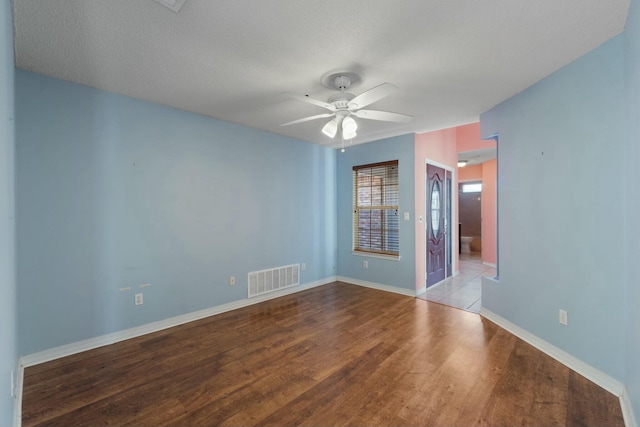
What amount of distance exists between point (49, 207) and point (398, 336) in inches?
142

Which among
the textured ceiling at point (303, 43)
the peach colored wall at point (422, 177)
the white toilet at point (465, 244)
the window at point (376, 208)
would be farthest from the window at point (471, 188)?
the textured ceiling at point (303, 43)

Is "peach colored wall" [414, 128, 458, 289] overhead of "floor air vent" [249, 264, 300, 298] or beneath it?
overhead

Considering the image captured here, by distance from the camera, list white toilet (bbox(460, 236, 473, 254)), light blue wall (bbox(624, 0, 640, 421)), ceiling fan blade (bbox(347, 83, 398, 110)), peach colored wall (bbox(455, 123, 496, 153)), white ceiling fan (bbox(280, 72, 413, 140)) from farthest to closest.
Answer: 1. white toilet (bbox(460, 236, 473, 254))
2. peach colored wall (bbox(455, 123, 496, 153))
3. white ceiling fan (bbox(280, 72, 413, 140))
4. ceiling fan blade (bbox(347, 83, 398, 110))
5. light blue wall (bbox(624, 0, 640, 421))

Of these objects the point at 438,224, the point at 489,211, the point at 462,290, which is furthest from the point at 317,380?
the point at 489,211

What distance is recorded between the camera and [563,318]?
2.43m

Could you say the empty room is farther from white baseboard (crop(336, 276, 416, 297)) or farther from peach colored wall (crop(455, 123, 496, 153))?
peach colored wall (crop(455, 123, 496, 153))

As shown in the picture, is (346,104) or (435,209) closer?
(346,104)

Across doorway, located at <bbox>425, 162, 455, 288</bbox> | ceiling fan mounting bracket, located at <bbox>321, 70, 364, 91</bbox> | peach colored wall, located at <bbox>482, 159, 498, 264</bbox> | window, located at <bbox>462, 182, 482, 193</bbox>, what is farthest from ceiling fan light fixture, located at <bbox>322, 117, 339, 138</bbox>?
window, located at <bbox>462, 182, 482, 193</bbox>

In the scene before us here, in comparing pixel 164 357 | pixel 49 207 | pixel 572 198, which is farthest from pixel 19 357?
pixel 572 198

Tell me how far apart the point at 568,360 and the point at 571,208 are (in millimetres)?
1298

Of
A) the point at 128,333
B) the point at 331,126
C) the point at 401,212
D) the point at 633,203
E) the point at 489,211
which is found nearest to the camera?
the point at 633,203

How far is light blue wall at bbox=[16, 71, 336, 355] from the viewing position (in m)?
2.45

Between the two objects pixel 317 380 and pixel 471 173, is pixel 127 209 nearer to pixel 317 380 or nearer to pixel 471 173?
pixel 317 380

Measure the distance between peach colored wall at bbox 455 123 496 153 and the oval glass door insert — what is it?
117 cm
